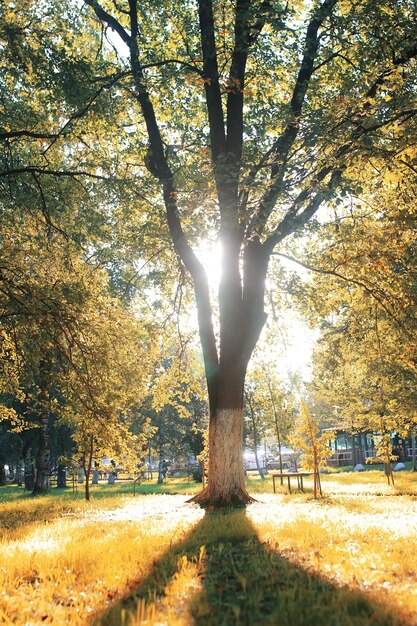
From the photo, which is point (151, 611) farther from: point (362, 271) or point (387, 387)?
point (387, 387)

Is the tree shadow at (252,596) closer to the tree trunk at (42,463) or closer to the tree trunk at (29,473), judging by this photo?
the tree trunk at (42,463)

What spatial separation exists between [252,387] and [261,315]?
85.0 ft

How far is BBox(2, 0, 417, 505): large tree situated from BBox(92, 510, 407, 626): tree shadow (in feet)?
19.1

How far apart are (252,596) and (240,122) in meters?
10.9

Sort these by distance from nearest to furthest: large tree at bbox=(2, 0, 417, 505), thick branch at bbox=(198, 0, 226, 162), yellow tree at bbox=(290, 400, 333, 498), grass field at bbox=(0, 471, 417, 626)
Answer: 1. grass field at bbox=(0, 471, 417, 626)
2. large tree at bbox=(2, 0, 417, 505)
3. thick branch at bbox=(198, 0, 226, 162)
4. yellow tree at bbox=(290, 400, 333, 498)

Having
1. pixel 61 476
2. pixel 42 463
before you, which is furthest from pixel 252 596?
pixel 61 476

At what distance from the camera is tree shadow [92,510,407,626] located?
342 cm

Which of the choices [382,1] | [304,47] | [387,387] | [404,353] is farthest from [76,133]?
[387,387]

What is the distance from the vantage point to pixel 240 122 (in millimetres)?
12297

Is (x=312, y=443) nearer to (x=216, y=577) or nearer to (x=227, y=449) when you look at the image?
(x=227, y=449)

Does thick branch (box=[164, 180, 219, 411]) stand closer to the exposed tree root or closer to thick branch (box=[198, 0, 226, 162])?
thick branch (box=[198, 0, 226, 162])

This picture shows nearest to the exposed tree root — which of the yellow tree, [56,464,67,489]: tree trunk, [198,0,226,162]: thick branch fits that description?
the yellow tree

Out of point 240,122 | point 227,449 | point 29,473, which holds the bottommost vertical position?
point 29,473

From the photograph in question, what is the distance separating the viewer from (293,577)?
175 inches
